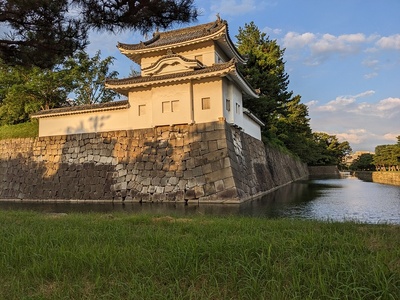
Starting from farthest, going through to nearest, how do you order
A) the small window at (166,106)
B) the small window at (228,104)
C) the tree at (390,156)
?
the tree at (390,156) < the small window at (166,106) < the small window at (228,104)

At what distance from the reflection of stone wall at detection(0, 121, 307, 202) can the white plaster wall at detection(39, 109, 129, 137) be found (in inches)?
13.8

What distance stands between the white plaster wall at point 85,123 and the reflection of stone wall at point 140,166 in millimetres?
351

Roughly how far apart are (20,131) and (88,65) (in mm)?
7134

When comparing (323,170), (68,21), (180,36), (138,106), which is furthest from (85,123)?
(323,170)

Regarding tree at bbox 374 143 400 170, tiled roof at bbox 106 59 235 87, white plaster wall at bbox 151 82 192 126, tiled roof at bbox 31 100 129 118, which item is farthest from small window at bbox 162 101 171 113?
tree at bbox 374 143 400 170

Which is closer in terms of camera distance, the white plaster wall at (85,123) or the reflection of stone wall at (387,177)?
the white plaster wall at (85,123)

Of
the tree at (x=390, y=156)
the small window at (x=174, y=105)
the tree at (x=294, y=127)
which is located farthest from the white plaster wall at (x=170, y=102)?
the tree at (x=390, y=156)

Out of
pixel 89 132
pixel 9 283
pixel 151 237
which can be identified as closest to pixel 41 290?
pixel 9 283

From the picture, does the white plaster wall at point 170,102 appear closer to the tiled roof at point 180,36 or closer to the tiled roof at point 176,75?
the tiled roof at point 176,75

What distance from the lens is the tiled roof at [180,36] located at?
46.1 ft

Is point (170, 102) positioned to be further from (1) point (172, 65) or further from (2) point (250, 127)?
(2) point (250, 127)

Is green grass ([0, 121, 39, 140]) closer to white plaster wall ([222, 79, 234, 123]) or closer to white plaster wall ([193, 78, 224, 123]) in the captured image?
white plaster wall ([193, 78, 224, 123])

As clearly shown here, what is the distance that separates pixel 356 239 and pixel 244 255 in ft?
4.43

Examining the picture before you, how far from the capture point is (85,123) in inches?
605
